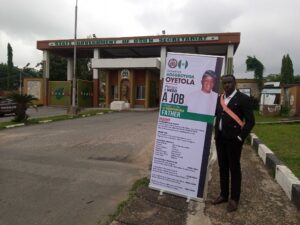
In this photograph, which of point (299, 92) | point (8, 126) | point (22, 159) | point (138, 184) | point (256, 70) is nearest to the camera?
point (138, 184)

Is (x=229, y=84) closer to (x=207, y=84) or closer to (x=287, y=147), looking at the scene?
(x=207, y=84)

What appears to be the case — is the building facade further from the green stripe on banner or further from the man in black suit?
the man in black suit

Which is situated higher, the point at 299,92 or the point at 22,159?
the point at 299,92

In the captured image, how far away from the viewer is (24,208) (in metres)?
5.45

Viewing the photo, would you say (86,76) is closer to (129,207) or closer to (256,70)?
(256,70)

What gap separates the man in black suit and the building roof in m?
32.1

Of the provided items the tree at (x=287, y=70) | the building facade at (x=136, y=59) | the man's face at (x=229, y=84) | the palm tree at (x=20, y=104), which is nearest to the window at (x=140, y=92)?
the building facade at (x=136, y=59)

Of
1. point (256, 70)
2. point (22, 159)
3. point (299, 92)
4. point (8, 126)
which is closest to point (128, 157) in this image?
point (22, 159)

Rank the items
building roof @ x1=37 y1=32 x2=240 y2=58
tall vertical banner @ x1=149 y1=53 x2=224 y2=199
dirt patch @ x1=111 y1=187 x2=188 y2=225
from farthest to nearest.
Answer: building roof @ x1=37 y1=32 x2=240 y2=58 → tall vertical banner @ x1=149 y1=53 x2=224 y2=199 → dirt patch @ x1=111 y1=187 x2=188 y2=225

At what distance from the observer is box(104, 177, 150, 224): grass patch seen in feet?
17.1

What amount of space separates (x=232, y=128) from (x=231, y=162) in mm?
527

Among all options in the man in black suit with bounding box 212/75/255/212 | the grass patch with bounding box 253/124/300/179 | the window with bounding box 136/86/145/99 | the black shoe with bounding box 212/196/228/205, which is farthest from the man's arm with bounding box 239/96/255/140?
the window with bounding box 136/86/145/99

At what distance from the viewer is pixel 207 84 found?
19.1 ft

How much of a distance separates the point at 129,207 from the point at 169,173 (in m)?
0.98
